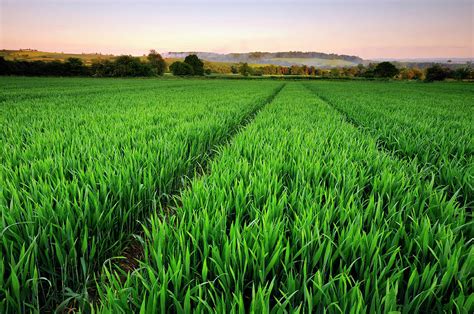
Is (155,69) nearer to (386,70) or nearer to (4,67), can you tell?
(4,67)

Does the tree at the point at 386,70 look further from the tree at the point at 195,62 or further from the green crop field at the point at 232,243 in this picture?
the green crop field at the point at 232,243

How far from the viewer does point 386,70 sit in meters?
99.4

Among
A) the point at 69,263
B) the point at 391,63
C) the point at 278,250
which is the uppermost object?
the point at 391,63

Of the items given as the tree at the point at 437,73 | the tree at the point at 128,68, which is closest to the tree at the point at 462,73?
the tree at the point at 437,73

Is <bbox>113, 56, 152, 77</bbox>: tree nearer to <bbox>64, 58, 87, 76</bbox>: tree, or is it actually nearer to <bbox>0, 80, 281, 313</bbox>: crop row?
<bbox>64, 58, 87, 76</bbox>: tree

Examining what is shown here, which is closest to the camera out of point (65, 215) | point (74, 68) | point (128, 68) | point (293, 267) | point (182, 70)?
point (293, 267)

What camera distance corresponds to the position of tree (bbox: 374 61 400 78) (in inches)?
3883

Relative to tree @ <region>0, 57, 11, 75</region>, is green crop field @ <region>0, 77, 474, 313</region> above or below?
below

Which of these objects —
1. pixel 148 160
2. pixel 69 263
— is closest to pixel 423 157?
pixel 148 160

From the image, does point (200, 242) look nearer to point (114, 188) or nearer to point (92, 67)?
point (114, 188)

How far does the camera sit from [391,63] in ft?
333

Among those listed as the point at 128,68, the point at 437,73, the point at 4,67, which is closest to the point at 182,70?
the point at 128,68

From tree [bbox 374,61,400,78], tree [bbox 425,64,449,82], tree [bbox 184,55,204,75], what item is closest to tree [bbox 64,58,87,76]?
tree [bbox 184,55,204,75]

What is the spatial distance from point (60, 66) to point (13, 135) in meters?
71.0
